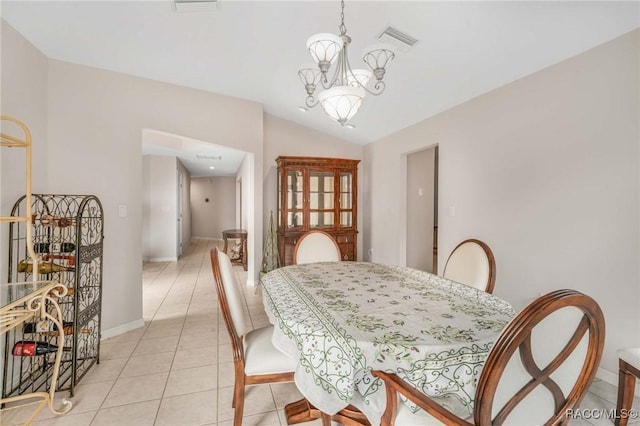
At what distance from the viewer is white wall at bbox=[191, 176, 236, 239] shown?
10.7m

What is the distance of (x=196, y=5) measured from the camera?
208 cm

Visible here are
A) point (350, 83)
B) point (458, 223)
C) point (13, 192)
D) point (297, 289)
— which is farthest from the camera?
point (458, 223)

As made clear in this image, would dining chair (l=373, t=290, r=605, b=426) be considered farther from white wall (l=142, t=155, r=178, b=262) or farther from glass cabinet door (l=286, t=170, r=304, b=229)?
white wall (l=142, t=155, r=178, b=262)

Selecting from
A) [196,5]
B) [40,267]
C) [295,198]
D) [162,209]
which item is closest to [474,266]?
[196,5]

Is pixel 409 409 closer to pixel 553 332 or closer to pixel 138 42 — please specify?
pixel 553 332

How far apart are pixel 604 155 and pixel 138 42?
3543 mm

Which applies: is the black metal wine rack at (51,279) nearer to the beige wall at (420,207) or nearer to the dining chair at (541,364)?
the dining chair at (541,364)

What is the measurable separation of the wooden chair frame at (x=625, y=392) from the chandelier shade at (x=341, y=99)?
6.53 ft

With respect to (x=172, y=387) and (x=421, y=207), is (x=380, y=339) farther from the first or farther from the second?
(x=421, y=207)

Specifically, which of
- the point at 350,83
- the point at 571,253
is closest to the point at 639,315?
the point at 571,253

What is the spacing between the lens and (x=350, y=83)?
188 cm

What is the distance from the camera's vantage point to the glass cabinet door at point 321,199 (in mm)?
4648

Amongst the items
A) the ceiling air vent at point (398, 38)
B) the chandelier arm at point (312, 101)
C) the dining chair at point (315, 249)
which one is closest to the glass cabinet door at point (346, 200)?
the chandelier arm at point (312, 101)

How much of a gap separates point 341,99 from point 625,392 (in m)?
2.17
